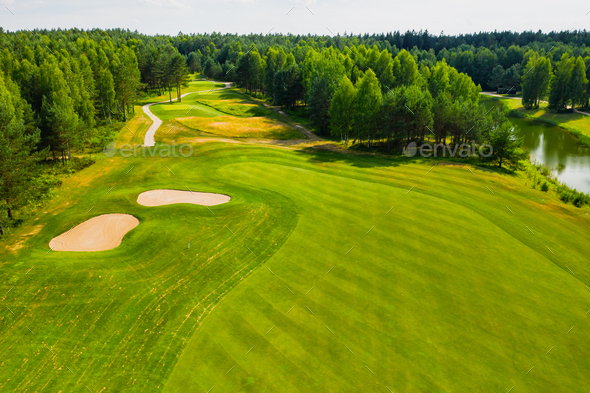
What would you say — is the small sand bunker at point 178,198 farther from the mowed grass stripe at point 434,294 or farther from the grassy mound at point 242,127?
the grassy mound at point 242,127

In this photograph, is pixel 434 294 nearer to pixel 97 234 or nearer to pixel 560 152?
pixel 97 234

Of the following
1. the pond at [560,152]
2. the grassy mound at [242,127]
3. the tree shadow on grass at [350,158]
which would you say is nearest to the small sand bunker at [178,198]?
the tree shadow on grass at [350,158]

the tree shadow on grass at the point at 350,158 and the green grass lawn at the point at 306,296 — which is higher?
the tree shadow on grass at the point at 350,158

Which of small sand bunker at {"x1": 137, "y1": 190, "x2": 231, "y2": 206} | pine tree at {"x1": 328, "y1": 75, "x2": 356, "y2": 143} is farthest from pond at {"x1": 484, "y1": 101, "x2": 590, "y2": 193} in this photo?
small sand bunker at {"x1": 137, "y1": 190, "x2": 231, "y2": 206}

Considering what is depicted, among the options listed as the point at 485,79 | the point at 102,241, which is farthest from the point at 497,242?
the point at 485,79

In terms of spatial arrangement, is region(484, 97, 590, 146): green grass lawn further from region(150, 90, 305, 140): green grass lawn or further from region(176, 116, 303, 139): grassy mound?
region(150, 90, 305, 140): green grass lawn
